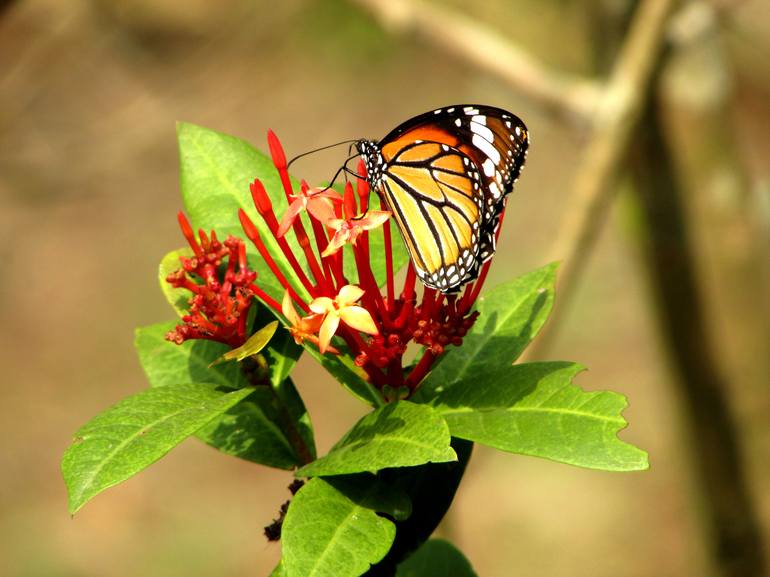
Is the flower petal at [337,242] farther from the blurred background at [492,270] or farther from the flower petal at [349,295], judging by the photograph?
the blurred background at [492,270]

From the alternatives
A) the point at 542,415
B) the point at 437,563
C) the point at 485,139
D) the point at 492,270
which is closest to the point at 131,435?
the point at 542,415

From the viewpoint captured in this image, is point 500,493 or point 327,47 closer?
point 500,493

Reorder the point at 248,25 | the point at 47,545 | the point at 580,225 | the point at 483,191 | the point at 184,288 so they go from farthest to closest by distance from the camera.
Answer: the point at 248,25 → the point at 47,545 → the point at 580,225 → the point at 483,191 → the point at 184,288

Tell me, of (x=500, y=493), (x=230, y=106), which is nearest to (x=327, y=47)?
(x=230, y=106)

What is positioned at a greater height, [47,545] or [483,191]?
[483,191]

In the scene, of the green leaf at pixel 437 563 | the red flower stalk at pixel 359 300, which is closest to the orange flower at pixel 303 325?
the red flower stalk at pixel 359 300

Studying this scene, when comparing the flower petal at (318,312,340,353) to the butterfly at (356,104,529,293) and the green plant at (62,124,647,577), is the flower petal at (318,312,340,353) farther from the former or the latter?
the butterfly at (356,104,529,293)

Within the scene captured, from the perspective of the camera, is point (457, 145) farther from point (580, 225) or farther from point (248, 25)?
point (248, 25)
